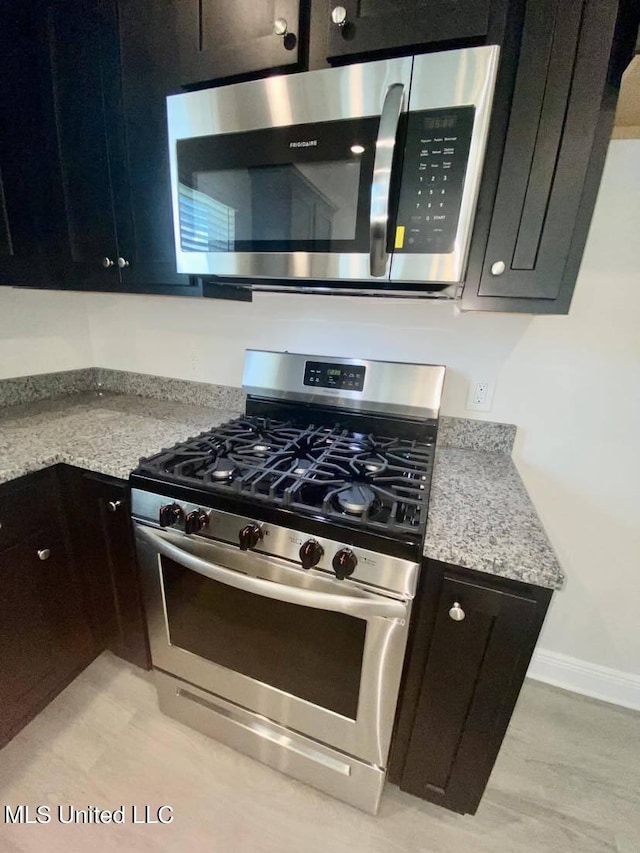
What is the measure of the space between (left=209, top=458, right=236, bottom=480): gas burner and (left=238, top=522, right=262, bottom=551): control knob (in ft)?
0.50

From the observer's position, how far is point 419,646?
93cm

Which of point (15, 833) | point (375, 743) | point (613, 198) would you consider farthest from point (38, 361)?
point (613, 198)

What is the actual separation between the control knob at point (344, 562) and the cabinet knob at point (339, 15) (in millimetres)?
1178

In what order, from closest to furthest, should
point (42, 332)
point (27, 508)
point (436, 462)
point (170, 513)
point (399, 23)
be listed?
point (399, 23) → point (170, 513) → point (27, 508) → point (436, 462) → point (42, 332)

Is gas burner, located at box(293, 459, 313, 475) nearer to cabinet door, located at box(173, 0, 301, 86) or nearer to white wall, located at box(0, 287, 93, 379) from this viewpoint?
cabinet door, located at box(173, 0, 301, 86)

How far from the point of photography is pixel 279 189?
3.23 feet

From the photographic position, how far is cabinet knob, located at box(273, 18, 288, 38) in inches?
34.2

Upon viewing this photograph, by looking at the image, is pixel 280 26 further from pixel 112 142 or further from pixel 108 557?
pixel 108 557

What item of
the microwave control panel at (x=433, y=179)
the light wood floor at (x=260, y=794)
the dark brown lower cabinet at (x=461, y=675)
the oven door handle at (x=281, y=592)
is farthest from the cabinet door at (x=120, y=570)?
the microwave control panel at (x=433, y=179)

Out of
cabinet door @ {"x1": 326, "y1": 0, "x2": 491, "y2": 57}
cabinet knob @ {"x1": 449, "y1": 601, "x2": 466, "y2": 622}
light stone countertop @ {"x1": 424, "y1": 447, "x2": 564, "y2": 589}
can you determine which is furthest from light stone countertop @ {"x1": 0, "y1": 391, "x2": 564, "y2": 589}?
cabinet door @ {"x1": 326, "y1": 0, "x2": 491, "y2": 57}

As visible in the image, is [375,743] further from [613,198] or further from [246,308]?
[613,198]

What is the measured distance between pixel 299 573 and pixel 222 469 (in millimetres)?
349

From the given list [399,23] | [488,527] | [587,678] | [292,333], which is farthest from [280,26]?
[587,678]

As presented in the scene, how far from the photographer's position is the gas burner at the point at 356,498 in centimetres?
88
